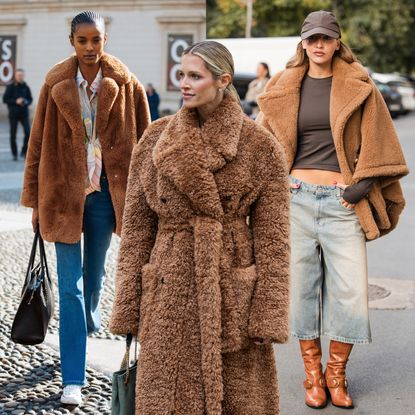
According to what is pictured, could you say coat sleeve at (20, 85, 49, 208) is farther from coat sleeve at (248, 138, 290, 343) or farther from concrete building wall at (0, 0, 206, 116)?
concrete building wall at (0, 0, 206, 116)

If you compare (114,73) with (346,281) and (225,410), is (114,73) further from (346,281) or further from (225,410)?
(225,410)

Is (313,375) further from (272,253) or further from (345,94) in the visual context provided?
(272,253)

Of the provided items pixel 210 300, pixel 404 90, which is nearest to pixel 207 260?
pixel 210 300

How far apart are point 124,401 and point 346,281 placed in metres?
1.85

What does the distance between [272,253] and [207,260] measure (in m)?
0.24

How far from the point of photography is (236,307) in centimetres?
327

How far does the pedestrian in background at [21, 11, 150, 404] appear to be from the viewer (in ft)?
15.0

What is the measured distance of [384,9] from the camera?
1636 inches

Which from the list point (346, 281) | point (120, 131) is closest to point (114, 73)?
point (120, 131)

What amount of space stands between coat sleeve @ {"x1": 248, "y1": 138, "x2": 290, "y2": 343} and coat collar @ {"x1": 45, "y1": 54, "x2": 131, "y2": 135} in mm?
1532

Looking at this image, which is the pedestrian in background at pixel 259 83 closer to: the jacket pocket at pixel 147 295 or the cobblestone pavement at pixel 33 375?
the cobblestone pavement at pixel 33 375

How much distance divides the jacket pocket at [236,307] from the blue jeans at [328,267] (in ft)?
5.23

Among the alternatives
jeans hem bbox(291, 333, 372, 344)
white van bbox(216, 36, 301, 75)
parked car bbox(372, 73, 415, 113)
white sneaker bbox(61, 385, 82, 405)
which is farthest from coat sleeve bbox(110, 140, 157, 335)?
parked car bbox(372, 73, 415, 113)

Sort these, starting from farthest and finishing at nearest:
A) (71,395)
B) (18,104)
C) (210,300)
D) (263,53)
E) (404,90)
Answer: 1. (404,90)
2. (263,53)
3. (18,104)
4. (71,395)
5. (210,300)
